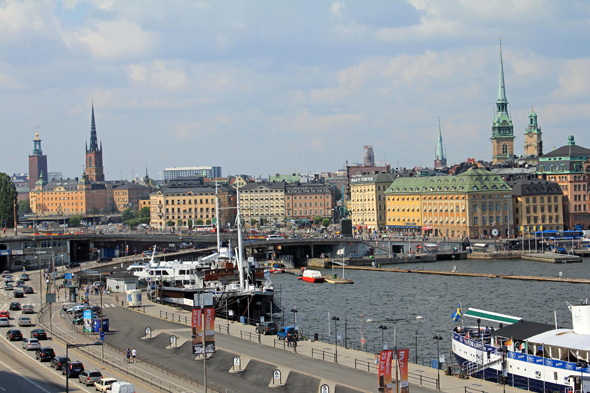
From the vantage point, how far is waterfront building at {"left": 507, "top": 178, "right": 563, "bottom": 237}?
158000mm

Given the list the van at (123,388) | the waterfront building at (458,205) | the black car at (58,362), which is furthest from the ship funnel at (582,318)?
the waterfront building at (458,205)

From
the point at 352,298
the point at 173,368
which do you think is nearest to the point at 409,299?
the point at 352,298

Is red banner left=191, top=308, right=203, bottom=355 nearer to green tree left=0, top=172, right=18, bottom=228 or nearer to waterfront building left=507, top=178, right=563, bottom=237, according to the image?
waterfront building left=507, top=178, right=563, bottom=237

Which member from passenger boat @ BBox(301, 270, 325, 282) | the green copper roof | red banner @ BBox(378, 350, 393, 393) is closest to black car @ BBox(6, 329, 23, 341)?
red banner @ BBox(378, 350, 393, 393)

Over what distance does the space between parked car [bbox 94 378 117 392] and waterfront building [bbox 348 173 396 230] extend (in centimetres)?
14423

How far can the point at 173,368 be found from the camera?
45.2 m

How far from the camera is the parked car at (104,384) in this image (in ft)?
128

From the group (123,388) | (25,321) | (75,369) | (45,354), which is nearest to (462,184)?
(25,321)

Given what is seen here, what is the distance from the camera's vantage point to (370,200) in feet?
607

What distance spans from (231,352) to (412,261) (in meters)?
88.6

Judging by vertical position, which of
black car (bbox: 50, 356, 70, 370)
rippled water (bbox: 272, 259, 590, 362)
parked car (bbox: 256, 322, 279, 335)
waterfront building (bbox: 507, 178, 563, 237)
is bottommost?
rippled water (bbox: 272, 259, 590, 362)

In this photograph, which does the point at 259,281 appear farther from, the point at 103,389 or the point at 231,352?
the point at 103,389

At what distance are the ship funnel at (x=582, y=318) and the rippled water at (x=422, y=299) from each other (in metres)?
13.0

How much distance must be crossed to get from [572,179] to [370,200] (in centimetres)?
4431
